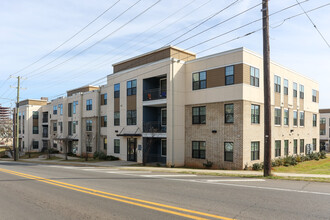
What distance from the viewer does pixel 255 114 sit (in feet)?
71.0

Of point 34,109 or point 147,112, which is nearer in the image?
point 147,112

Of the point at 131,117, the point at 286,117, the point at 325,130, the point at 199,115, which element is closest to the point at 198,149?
the point at 199,115

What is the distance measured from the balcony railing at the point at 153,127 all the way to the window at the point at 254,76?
887cm

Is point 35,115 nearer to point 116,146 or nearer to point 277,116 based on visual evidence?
point 116,146

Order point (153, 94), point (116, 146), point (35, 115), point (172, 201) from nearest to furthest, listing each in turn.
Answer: point (172, 201) < point (153, 94) < point (116, 146) < point (35, 115)

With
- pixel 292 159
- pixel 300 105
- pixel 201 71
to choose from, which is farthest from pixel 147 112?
pixel 300 105

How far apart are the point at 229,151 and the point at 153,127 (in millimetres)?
7943

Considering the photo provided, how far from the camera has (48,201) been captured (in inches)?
346

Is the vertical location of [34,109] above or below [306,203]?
above

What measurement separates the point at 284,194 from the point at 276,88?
18.4m

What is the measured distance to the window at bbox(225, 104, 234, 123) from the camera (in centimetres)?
2068

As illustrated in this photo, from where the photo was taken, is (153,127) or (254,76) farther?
(153,127)

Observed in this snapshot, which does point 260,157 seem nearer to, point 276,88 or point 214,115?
point 214,115

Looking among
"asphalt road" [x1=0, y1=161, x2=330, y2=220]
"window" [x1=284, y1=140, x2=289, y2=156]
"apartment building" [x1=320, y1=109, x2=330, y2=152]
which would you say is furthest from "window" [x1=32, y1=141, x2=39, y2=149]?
"apartment building" [x1=320, y1=109, x2=330, y2=152]
